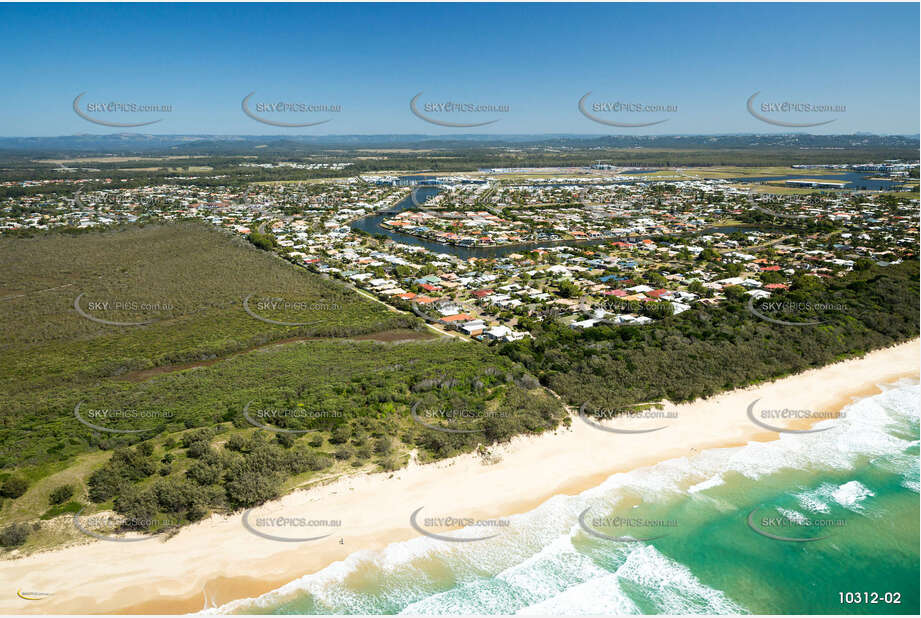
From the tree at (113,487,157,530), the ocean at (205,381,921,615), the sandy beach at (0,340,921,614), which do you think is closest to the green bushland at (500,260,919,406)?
the sandy beach at (0,340,921,614)

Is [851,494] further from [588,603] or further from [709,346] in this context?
[588,603]

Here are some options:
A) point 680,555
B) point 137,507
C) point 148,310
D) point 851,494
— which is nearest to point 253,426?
point 137,507

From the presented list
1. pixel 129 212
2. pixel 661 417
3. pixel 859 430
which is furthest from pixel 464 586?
pixel 129 212

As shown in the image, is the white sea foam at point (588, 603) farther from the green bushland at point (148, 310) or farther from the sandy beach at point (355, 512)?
the green bushland at point (148, 310)

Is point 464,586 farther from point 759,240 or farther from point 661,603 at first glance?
point 759,240

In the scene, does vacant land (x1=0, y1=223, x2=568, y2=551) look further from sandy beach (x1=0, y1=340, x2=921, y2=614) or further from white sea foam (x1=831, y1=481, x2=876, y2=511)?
white sea foam (x1=831, y1=481, x2=876, y2=511)

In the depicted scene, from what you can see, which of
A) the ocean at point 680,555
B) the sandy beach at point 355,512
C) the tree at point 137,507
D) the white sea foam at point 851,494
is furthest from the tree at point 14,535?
the white sea foam at point 851,494
